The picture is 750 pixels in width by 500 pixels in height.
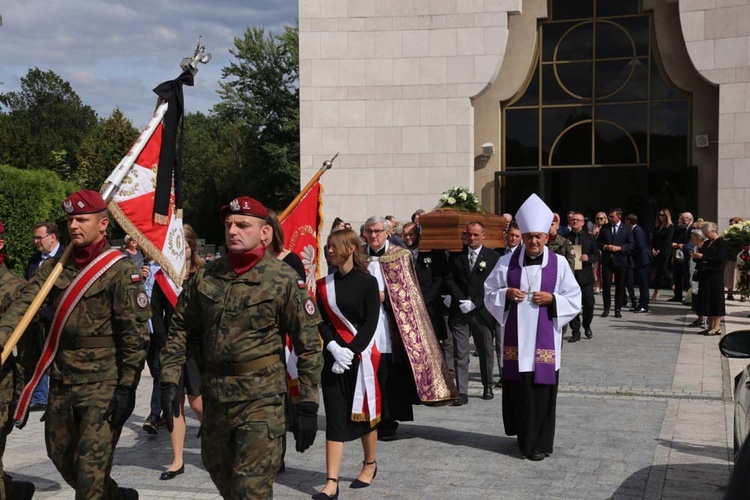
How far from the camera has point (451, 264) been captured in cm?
992

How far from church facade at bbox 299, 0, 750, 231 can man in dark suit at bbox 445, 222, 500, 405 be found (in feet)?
44.2

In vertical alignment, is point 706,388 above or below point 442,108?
below

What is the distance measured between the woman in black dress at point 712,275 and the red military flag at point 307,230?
25.0ft

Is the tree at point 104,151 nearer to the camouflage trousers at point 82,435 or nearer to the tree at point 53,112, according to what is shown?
the tree at point 53,112

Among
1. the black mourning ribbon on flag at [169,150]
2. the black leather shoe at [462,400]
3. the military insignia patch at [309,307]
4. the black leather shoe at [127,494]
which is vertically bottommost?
the black leather shoe at [462,400]

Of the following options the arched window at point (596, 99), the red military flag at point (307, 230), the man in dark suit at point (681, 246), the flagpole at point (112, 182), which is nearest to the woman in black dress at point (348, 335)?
the flagpole at point (112, 182)

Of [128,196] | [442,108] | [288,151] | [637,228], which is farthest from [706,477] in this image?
[288,151]

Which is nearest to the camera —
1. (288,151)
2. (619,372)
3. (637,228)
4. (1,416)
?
(1,416)

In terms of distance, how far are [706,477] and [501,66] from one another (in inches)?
737

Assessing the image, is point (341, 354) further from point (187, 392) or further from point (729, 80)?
point (729, 80)

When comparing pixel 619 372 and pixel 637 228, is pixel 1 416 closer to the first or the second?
pixel 619 372

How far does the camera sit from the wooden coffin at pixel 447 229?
11.4 m

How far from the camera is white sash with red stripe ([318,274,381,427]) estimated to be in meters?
6.39

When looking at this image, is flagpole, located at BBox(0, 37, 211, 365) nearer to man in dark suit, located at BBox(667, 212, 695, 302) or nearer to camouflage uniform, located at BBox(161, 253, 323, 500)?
camouflage uniform, located at BBox(161, 253, 323, 500)
